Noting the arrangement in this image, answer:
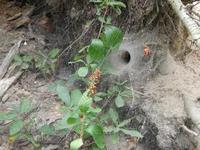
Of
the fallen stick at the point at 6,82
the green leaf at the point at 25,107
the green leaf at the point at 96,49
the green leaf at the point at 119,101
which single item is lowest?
the fallen stick at the point at 6,82

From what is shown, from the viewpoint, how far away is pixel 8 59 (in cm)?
262

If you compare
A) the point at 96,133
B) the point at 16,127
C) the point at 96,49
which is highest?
the point at 96,49

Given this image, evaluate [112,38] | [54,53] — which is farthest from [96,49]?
[54,53]

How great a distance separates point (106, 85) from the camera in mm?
2428

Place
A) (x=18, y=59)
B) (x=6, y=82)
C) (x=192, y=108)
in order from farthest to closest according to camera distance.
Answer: (x=18, y=59)
(x=6, y=82)
(x=192, y=108)

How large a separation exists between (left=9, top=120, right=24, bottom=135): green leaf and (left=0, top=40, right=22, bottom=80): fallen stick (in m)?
0.50

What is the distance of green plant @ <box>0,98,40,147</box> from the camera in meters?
2.11

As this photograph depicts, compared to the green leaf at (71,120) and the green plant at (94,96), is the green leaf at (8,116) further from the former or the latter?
the green leaf at (71,120)

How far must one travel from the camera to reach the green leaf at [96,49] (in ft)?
6.75

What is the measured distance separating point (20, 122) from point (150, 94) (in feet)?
A: 2.36

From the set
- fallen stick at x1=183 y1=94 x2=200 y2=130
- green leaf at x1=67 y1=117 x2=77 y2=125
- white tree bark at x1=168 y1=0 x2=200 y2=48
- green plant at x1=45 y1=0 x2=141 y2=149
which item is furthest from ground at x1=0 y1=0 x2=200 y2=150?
green leaf at x1=67 y1=117 x2=77 y2=125

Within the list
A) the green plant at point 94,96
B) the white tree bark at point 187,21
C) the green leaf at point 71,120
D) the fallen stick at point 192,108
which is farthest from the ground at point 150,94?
the green leaf at point 71,120

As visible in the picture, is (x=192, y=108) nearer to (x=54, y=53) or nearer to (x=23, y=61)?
(x=54, y=53)

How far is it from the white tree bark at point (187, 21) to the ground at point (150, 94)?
254 millimetres
